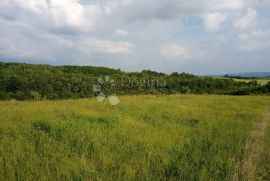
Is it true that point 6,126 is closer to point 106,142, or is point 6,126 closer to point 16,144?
point 16,144

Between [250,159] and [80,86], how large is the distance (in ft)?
143

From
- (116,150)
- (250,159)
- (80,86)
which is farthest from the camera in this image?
(80,86)

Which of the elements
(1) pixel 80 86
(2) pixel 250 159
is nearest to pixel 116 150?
(2) pixel 250 159

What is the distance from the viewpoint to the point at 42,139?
6855mm

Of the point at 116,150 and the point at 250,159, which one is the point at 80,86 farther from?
the point at 250,159

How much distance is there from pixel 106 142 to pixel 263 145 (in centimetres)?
386

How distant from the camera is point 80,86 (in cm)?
4794

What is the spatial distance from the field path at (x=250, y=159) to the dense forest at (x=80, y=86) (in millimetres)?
30962

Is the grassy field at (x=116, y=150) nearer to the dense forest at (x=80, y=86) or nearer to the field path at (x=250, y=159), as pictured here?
the field path at (x=250, y=159)

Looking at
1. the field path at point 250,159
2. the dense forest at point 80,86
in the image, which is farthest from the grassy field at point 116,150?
the dense forest at point 80,86

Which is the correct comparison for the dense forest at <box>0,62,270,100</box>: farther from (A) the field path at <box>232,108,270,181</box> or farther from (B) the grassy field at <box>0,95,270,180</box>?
(A) the field path at <box>232,108,270,181</box>

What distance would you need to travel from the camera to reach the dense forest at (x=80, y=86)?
41469 millimetres

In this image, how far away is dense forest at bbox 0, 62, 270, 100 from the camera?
41.5 metres

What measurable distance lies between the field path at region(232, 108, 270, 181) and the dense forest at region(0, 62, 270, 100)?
102ft
